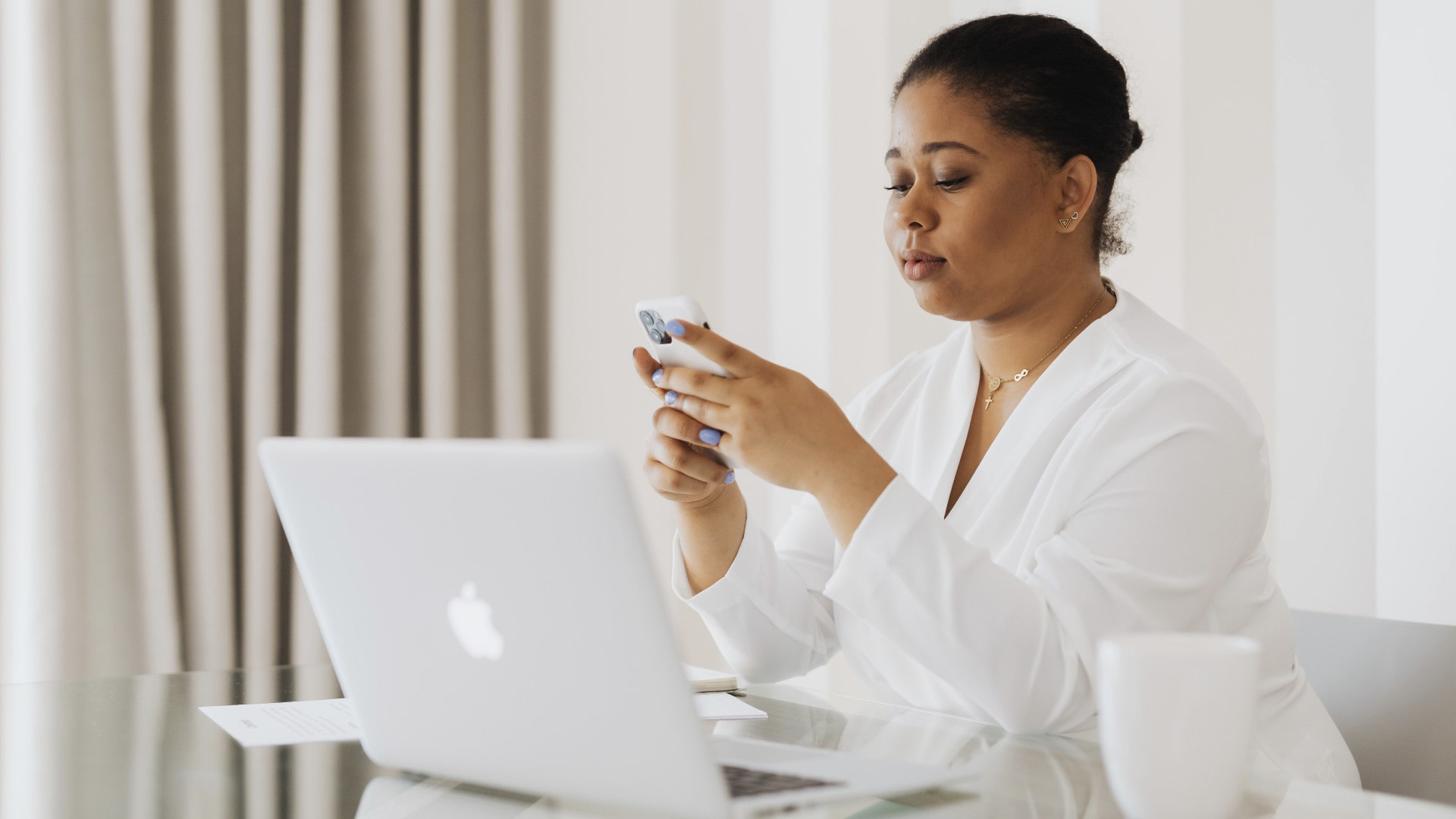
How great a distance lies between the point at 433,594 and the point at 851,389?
1.52 meters

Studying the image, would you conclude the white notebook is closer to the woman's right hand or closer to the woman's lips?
the woman's right hand

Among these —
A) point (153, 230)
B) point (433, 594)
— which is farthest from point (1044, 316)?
point (153, 230)

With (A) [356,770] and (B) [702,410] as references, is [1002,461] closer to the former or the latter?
(B) [702,410]

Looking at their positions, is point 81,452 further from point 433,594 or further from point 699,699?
point 433,594

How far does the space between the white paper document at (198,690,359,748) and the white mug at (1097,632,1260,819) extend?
1.75 feet

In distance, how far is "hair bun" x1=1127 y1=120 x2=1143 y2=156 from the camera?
4.78 feet

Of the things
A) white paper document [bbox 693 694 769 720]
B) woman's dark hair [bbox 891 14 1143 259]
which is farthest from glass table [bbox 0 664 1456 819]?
woman's dark hair [bbox 891 14 1143 259]

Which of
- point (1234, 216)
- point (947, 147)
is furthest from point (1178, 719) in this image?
point (1234, 216)

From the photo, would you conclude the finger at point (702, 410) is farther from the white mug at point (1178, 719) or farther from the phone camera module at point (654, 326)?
the white mug at point (1178, 719)

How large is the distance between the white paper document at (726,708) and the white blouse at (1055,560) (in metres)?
0.12

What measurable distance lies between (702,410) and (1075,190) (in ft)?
1.80

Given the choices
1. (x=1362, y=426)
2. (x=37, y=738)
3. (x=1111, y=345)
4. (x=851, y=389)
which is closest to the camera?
(x=37, y=738)

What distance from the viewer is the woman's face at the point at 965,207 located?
1.35 m

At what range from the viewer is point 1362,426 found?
1.61m
